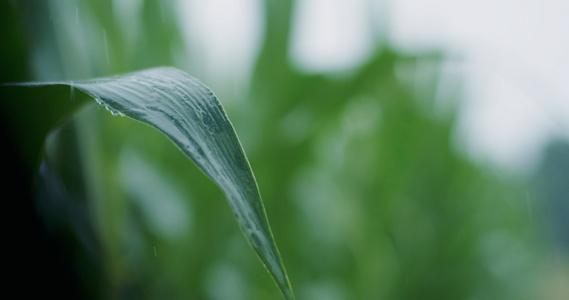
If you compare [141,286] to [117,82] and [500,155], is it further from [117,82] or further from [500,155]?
[500,155]

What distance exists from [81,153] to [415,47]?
1.27 ft

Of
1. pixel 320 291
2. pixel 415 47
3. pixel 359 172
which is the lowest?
pixel 320 291

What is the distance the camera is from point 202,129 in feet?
0.34

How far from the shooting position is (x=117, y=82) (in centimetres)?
12

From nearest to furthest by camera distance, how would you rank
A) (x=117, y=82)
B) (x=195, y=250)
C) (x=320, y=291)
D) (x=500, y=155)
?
(x=117, y=82), (x=195, y=250), (x=320, y=291), (x=500, y=155)

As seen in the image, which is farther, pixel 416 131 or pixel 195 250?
pixel 416 131

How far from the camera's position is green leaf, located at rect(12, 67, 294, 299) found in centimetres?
9

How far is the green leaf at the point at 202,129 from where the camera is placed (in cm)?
9

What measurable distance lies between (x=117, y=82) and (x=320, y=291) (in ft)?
1.36

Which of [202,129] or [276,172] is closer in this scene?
[202,129]

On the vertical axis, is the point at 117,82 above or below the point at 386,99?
above

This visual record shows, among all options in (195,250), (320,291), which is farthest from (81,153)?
(320,291)

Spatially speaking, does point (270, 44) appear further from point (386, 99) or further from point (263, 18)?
point (386, 99)

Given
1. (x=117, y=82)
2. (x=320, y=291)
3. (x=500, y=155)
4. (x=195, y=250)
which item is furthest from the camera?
(x=500, y=155)
